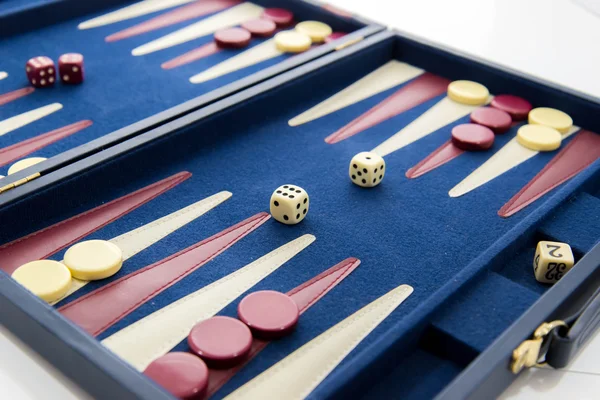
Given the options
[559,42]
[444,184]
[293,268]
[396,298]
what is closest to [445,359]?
[396,298]

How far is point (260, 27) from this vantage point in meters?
2.69

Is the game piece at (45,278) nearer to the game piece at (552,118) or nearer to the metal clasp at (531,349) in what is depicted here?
the metal clasp at (531,349)

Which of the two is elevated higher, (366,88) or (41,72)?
(41,72)

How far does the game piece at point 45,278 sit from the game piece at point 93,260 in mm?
23

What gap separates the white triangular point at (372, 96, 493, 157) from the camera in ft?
7.06

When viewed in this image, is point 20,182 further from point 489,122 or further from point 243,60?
point 489,122

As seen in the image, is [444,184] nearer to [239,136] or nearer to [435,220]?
[435,220]

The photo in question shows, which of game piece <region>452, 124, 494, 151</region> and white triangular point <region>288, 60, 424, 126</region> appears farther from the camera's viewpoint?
white triangular point <region>288, 60, 424, 126</region>

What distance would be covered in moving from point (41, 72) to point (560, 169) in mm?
1485

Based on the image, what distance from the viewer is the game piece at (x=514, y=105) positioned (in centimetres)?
229

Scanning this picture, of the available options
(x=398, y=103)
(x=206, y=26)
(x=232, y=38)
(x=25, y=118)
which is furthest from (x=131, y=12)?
(x=398, y=103)

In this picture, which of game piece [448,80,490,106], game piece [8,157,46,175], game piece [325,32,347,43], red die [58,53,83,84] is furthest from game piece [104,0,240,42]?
game piece [448,80,490,106]

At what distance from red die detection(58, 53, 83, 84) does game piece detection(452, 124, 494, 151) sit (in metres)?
1.11

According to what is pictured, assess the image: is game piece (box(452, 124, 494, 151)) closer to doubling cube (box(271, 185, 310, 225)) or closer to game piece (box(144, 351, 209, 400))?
doubling cube (box(271, 185, 310, 225))
